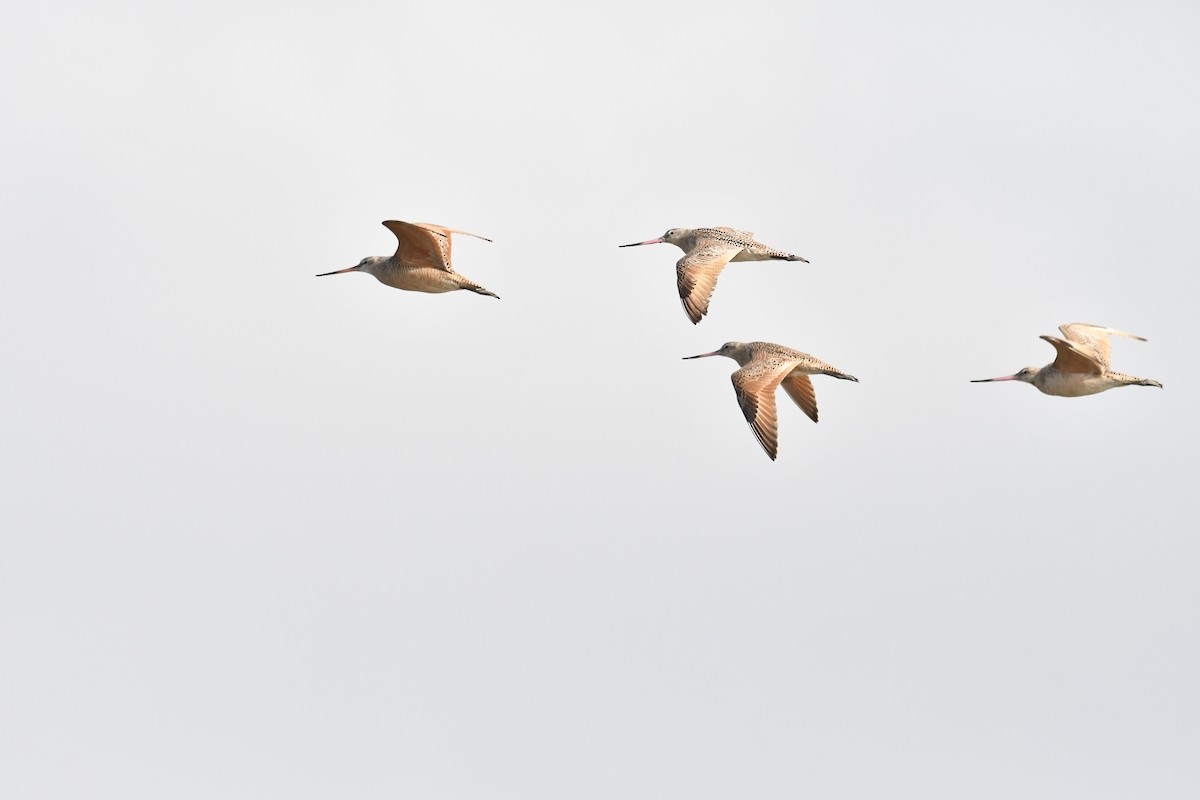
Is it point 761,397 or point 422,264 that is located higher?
point 422,264

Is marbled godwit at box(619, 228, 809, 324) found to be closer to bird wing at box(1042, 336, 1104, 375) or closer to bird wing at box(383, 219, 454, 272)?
bird wing at box(383, 219, 454, 272)

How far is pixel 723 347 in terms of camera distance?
28.3 m

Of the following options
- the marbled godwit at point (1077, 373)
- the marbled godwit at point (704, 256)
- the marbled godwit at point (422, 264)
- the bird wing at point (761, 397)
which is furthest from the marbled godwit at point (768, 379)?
the marbled godwit at point (422, 264)

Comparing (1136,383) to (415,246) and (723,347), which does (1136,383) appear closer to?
(723,347)

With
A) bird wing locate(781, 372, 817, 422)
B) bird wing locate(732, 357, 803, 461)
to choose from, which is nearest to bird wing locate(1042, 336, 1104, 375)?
bird wing locate(781, 372, 817, 422)

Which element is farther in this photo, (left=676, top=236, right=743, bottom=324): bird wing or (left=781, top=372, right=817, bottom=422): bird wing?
(left=781, top=372, right=817, bottom=422): bird wing

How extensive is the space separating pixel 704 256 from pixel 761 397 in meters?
2.66

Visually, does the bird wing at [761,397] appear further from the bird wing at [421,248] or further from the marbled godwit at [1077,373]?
the bird wing at [421,248]

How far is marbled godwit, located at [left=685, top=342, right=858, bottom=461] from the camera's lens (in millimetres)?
24047

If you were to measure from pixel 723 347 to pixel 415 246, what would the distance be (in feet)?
19.9

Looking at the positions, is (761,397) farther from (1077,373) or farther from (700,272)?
(1077,373)

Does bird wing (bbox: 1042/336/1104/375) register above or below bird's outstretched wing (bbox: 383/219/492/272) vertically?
below

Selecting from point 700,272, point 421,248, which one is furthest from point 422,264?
point 700,272

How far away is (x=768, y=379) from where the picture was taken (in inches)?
981
